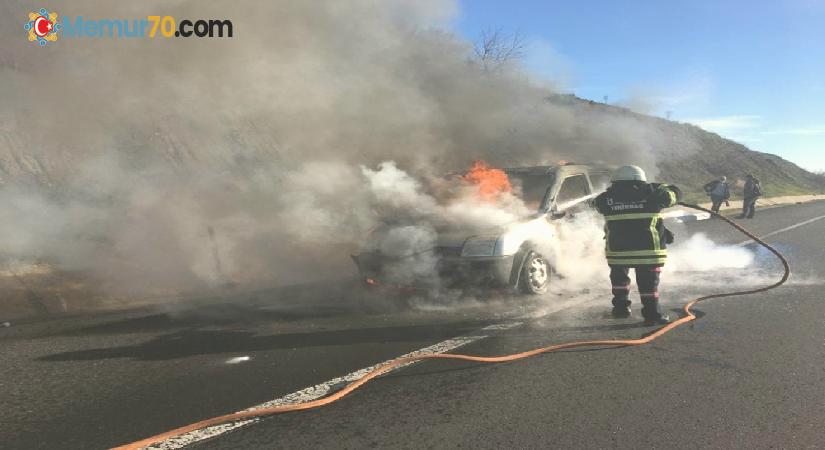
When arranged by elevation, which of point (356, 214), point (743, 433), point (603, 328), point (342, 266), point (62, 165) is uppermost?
point (62, 165)

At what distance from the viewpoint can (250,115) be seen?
39.1ft

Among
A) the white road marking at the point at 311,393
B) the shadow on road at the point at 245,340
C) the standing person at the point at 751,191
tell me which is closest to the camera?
the white road marking at the point at 311,393

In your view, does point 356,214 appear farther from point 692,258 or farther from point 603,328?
point 692,258

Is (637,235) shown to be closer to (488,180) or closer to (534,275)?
(534,275)

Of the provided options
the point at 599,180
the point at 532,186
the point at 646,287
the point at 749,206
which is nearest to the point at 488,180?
the point at 532,186

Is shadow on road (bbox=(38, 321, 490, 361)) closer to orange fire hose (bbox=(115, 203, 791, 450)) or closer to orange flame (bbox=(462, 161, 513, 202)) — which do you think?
orange fire hose (bbox=(115, 203, 791, 450))

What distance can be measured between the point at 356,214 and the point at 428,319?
2.09 m

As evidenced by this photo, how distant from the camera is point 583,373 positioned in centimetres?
341

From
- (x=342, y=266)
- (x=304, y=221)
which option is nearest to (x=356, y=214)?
(x=304, y=221)

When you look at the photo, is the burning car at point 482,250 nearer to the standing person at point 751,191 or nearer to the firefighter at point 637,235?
the firefighter at point 637,235

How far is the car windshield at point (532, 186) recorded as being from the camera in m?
5.93

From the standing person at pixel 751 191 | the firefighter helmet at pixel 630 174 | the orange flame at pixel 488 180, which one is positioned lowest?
the firefighter helmet at pixel 630 174

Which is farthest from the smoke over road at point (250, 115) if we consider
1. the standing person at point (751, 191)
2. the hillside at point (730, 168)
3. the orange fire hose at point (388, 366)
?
the hillside at point (730, 168)

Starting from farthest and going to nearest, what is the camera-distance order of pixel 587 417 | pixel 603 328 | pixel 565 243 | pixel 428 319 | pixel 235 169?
pixel 235 169 → pixel 565 243 → pixel 428 319 → pixel 603 328 → pixel 587 417
